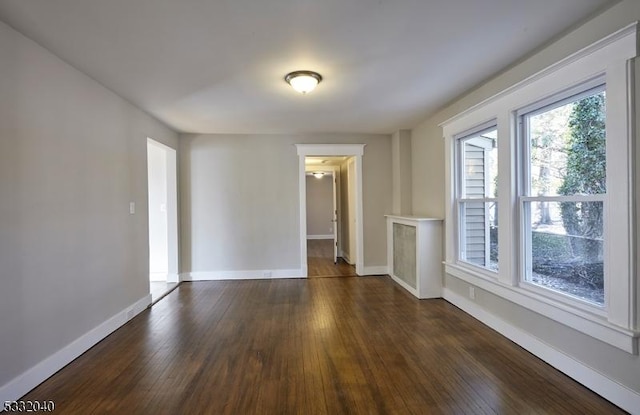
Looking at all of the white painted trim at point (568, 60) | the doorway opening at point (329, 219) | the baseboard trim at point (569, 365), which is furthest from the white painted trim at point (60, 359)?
the white painted trim at point (568, 60)

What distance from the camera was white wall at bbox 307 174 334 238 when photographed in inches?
447

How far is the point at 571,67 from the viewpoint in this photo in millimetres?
2178

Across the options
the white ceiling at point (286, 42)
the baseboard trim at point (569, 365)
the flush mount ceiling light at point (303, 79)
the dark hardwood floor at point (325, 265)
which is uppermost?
the white ceiling at point (286, 42)

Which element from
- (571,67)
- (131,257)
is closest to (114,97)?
(131,257)

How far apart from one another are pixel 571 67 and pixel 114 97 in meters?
4.05

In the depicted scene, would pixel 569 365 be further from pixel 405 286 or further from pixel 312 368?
pixel 405 286

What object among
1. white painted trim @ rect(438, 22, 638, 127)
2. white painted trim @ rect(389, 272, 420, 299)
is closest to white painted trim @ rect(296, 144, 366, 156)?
white painted trim @ rect(389, 272, 420, 299)

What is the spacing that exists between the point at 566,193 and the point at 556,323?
98 cm

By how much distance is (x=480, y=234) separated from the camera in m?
3.54

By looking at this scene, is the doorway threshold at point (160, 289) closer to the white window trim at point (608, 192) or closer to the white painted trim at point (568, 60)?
the white window trim at point (608, 192)

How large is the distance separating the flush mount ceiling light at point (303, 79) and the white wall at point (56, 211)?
72.9 inches

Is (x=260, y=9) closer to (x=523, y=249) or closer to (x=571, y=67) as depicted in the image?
(x=571, y=67)

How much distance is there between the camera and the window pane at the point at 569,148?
6.93 feet

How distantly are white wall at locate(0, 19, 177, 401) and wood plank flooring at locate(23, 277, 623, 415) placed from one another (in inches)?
11.8
